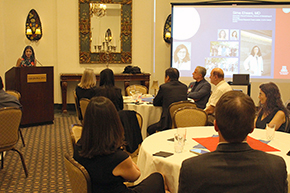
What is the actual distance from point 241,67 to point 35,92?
544cm

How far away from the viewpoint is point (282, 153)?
100 inches

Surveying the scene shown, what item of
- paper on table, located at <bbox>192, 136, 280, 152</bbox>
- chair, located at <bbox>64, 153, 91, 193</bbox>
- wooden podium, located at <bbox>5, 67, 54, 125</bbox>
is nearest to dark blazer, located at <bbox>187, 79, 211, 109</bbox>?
paper on table, located at <bbox>192, 136, 280, 152</bbox>

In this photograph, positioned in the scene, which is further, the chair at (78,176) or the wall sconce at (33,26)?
the wall sconce at (33,26)

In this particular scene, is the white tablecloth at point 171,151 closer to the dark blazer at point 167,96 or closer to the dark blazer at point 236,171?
the dark blazer at point 236,171

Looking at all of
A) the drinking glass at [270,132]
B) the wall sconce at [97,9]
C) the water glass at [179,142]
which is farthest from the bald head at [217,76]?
the wall sconce at [97,9]

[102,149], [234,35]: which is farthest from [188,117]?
[234,35]

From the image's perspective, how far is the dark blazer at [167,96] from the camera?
496 centimetres

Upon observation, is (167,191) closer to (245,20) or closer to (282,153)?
(282,153)

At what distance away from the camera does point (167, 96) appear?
16.3 feet

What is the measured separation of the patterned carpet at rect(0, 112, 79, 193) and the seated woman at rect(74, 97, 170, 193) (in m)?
1.87

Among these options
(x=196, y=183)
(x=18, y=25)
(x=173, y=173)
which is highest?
(x=18, y=25)

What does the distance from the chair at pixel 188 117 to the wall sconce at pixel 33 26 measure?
19.6 ft

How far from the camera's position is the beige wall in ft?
28.0

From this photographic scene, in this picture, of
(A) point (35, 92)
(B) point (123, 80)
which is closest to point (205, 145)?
(A) point (35, 92)
